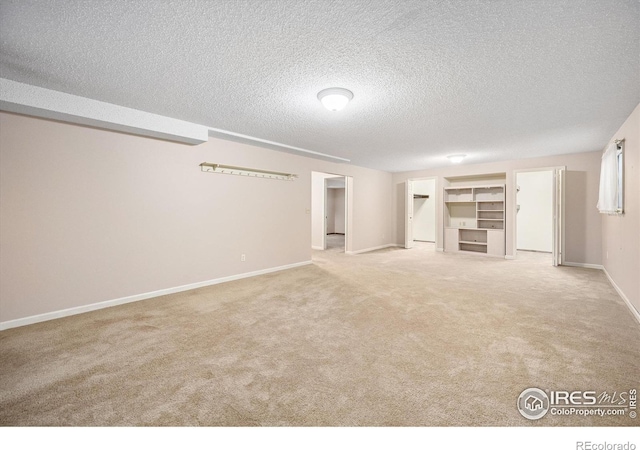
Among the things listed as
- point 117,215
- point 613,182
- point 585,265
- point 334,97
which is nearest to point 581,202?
point 585,265

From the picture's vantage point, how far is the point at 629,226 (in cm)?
342

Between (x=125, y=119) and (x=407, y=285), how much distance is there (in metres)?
4.39

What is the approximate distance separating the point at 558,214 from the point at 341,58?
597 centimetres

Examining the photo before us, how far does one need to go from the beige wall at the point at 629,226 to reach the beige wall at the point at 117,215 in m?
4.93

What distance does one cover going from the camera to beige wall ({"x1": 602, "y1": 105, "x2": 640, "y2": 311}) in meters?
3.08

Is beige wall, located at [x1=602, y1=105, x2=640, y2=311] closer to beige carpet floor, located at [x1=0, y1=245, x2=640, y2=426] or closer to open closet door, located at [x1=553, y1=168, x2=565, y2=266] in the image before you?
beige carpet floor, located at [x1=0, y1=245, x2=640, y2=426]

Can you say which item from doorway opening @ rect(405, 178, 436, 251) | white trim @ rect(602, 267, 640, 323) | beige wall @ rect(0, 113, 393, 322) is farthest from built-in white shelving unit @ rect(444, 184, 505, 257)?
beige wall @ rect(0, 113, 393, 322)

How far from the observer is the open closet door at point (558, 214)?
5730 mm

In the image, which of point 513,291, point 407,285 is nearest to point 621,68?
point 513,291

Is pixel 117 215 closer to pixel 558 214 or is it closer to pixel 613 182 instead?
pixel 613 182

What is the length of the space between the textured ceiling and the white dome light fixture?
87 millimetres
